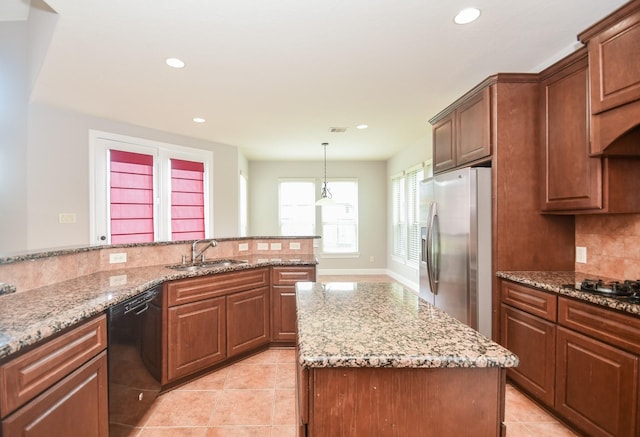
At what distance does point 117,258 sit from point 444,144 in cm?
326

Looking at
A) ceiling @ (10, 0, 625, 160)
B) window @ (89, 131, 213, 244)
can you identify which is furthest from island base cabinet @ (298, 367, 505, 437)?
window @ (89, 131, 213, 244)

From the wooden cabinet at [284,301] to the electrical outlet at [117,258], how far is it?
1.29 m

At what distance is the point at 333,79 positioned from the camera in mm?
2824

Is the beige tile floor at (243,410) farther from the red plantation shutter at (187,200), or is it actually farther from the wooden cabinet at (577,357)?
the red plantation shutter at (187,200)

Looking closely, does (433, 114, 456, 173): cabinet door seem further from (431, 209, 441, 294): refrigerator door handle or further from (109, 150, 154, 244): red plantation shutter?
(109, 150, 154, 244): red plantation shutter

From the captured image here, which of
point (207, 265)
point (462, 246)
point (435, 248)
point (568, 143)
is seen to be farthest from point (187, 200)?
point (568, 143)

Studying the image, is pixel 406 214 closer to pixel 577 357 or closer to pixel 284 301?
pixel 284 301

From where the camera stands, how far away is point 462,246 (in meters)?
2.46

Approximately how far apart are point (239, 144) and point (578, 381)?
5257mm

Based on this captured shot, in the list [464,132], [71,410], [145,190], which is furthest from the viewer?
[145,190]

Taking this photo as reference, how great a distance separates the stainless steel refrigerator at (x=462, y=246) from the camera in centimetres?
236

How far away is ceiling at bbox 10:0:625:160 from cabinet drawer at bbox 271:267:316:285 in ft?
6.07

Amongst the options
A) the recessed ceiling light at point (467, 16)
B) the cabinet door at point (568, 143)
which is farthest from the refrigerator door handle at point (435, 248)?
the recessed ceiling light at point (467, 16)

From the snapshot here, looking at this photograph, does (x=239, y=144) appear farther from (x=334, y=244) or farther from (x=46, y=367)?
(x=46, y=367)
